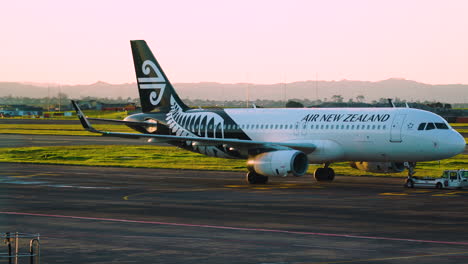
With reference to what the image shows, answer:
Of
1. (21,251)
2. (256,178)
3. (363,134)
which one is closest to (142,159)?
(256,178)

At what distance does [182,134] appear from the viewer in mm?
56969

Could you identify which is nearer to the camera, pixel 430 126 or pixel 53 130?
pixel 430 126

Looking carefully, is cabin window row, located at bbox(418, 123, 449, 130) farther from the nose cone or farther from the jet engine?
the jet engine

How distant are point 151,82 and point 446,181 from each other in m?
23.1

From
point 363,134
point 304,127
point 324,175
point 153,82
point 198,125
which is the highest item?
point 153,82

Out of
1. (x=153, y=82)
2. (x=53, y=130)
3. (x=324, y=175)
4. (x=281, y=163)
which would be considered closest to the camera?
(x=281, y=163)

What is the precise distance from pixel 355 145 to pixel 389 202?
10128 mm

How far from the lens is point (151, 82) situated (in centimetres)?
5944

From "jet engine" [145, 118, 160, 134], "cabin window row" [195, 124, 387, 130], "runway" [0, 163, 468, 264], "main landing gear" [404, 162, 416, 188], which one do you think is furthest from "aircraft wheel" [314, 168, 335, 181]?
"jet engine" [145, 118, 160, 134]

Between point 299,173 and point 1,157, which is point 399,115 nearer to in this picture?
point 299,173

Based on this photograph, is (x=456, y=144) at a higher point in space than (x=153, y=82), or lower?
lower

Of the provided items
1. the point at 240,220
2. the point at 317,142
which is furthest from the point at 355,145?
the point at 240,220

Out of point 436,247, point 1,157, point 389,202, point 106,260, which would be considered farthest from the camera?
point 1,157

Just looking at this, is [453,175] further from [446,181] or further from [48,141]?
[48,141]
